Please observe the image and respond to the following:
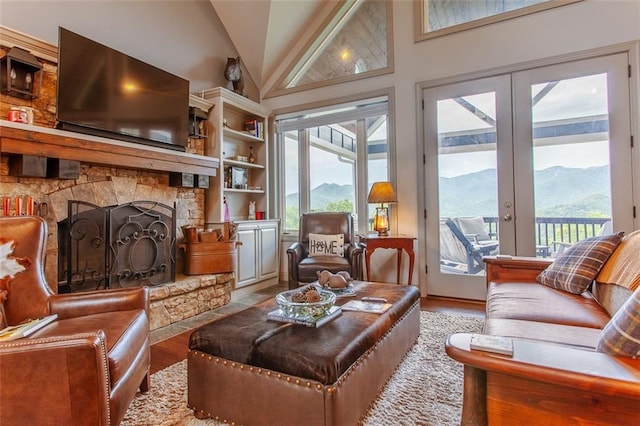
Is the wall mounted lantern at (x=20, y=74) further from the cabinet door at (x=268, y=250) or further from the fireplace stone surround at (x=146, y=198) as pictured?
the cabinet door at (x=268, y=250)

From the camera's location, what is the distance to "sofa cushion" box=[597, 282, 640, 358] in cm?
84

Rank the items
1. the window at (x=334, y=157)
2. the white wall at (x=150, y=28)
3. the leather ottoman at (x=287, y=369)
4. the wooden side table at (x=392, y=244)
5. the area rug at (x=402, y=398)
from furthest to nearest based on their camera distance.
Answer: the window at (x=334, y=157)
the wooden side table at (x=392, y=244)
the white wall at (x=150, y=28)
the area rug at (x=402, y=398)
the leather ottoman at (x=287, y=369)

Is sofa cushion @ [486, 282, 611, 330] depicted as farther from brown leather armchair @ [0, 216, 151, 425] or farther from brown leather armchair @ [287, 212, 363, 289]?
brown leather armchair @ [0, 216, 151, 425]

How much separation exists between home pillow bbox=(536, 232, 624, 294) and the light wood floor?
1.09m

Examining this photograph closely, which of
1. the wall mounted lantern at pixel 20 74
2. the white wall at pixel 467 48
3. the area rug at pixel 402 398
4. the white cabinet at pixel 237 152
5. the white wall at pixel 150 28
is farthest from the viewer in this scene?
the white cabinet at pixel 237 152

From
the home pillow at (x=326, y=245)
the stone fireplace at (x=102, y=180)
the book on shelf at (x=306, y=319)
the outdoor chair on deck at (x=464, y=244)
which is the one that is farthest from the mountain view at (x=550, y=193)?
the stone fireplace at (x=102, y=180)

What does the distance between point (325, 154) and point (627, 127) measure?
3.23 metres

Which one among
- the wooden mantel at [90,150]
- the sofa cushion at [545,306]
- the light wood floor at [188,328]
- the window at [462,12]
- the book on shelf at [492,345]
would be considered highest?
the window at [462,12]

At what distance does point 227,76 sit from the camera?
166 inches

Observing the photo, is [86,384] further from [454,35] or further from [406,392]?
[454,35]

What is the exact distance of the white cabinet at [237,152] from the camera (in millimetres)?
3928

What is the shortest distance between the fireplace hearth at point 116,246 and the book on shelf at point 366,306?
2.13 m

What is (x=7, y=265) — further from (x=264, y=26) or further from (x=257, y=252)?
(x=264, y=26)

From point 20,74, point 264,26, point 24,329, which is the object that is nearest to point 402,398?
point 24,329
